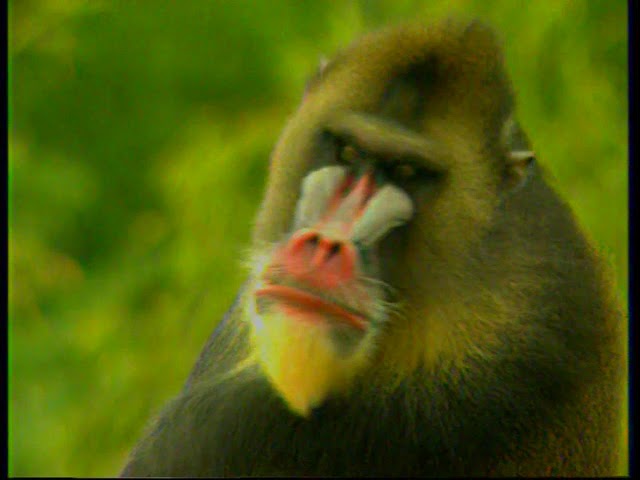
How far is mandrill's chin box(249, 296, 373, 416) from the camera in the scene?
168 centimetres

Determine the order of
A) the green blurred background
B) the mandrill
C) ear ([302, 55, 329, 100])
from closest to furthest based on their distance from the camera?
1. the mandrill
2. ear ([302, 55, 329, 100])
3. the green blurred background

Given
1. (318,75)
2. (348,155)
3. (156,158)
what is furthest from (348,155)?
(156,158)

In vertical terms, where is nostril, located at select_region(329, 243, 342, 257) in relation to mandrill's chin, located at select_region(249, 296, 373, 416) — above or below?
above

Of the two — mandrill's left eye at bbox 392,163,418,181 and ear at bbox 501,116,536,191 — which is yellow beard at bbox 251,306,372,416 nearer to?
mandrill's left eye at bbox 392,163,418,181

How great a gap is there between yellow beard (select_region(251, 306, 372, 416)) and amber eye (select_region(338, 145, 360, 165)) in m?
0.30

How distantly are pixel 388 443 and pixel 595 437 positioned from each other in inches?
14.9

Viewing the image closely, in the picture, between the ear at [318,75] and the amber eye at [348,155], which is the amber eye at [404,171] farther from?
the ear at [318,75]

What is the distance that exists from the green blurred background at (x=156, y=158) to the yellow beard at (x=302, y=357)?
0.97 feet

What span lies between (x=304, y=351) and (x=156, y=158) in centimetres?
195

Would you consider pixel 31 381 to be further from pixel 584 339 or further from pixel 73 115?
pixel 584 339

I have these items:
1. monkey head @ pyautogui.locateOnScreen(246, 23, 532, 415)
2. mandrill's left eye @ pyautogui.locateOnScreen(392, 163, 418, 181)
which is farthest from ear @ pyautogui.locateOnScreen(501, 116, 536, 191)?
mandrill's left eye @ pyautogui.locateOnScreen(392, 163, 418, 181)

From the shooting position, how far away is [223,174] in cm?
326

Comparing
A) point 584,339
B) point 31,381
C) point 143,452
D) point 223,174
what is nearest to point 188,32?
point 223,174

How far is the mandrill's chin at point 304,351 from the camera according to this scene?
1684mm
